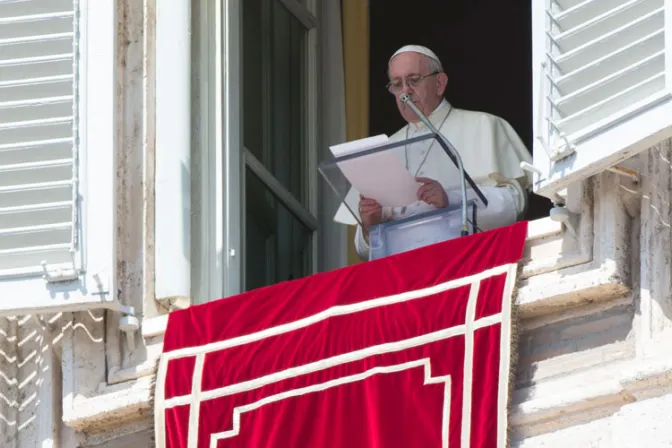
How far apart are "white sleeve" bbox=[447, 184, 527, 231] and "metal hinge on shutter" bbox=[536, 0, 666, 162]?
0.78m

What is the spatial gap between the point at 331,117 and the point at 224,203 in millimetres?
1208

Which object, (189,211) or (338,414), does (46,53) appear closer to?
(189,211)

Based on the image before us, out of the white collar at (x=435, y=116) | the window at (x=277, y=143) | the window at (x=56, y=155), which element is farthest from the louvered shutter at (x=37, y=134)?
the white collar at (x=435, y=116)

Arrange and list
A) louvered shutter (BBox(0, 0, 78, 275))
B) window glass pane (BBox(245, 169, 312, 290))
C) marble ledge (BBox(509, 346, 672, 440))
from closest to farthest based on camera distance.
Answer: marble ledge (BBox(509, 346, 672, 440)), louvered shutter (BBox(0, 0, 78, 275)), window glass pane (BBox(245, 169, 312, 290))

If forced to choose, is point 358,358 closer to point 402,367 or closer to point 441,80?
point 402,367

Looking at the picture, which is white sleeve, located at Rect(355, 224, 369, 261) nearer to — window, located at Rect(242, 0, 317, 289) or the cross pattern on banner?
window, located at Rect(242, 0, 317, 289)

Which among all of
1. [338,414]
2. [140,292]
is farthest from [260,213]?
[338,414]

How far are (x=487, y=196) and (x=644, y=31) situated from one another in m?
1.05

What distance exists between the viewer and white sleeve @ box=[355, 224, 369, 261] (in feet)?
25.8

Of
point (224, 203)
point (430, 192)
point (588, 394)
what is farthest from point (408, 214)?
point (588, 394)

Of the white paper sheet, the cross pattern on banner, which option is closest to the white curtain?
the white paper sheet

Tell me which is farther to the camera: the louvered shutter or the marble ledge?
the louvered shutter

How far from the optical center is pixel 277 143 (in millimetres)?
8375

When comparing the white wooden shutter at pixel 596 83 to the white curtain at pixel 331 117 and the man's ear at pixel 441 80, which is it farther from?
the white curtain at pixel 331 117
